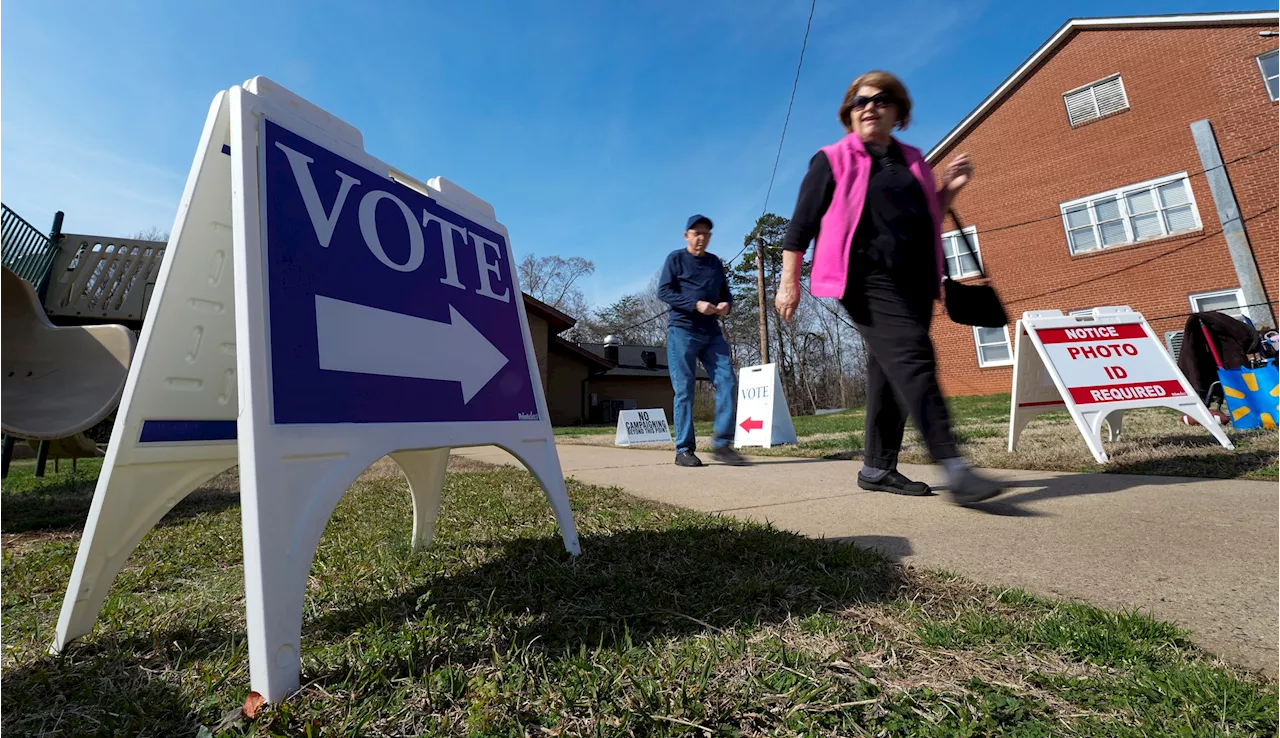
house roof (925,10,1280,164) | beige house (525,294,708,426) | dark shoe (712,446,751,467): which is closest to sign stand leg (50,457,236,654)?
dark shoe (712,446,751,467)

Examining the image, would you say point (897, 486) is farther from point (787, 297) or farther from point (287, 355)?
point (287, 355)

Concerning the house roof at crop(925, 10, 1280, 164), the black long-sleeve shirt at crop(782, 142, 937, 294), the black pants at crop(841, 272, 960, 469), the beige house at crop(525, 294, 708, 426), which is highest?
the house roof at crop(925, 10, 1280, 164)

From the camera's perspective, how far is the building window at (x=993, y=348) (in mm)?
15836

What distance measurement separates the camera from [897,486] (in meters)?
2.73

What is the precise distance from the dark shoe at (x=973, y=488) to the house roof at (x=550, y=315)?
62.8 ft

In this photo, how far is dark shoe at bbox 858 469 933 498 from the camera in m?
2.67

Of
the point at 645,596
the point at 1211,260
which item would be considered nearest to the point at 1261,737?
the point at 645,596

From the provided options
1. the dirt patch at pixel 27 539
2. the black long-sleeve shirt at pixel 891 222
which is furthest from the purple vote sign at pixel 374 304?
the dirt patch at pixel 27 539

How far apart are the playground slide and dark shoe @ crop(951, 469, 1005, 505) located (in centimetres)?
439

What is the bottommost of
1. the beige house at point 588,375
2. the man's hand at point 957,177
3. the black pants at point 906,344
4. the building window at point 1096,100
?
the black pants at point 906,344

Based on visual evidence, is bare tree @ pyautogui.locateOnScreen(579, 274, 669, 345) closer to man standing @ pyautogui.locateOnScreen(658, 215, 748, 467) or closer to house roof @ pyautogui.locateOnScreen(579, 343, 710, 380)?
house roof @ pyautogui.locateOnScreen(579, 343, 710, 380)

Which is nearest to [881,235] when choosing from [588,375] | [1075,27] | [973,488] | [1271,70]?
[973,488]

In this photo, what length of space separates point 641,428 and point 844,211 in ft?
21.7

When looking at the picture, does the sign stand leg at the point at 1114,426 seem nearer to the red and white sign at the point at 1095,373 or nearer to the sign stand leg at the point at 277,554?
the red and white sign at the point at 1095,373
